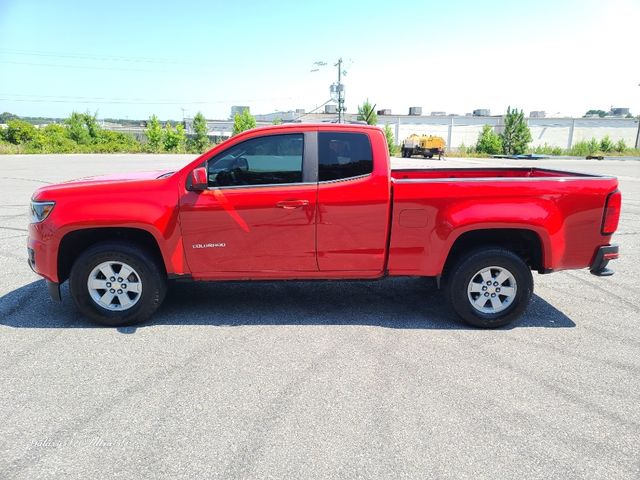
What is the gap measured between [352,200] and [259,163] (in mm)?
940

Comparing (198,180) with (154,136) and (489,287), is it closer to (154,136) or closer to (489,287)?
(489,287)

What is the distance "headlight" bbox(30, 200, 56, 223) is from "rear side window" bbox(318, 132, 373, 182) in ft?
8.27

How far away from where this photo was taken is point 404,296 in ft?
17.8

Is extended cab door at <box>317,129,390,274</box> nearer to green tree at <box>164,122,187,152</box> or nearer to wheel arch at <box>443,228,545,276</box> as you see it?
wheel arch at <box>443,228,545,276</box>

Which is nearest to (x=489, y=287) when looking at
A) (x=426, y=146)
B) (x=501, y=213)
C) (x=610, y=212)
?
(x=501, y=213)

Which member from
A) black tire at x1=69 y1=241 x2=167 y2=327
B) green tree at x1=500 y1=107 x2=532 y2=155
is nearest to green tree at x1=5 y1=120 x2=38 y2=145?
green tree at x1=500 y1=107 x2=532 y2=155

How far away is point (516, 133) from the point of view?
59.7 metres

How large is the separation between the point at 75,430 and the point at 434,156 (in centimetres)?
4642

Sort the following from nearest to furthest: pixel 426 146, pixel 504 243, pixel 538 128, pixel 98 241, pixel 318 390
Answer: pixel 318 390 → pixel 98 241 → pixel 504 243 → pixel 426 146 → pixel 538 128

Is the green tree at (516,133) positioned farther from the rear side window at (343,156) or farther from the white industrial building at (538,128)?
the rear side window at (343,156)

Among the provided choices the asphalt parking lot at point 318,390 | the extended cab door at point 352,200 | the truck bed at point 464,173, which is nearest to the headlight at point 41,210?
the asphalt parking lot at point 318,390

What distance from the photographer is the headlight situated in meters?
4.29

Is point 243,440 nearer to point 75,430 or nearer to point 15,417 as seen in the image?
point 75,430

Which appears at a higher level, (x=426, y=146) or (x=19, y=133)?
(x=19, y=133)
